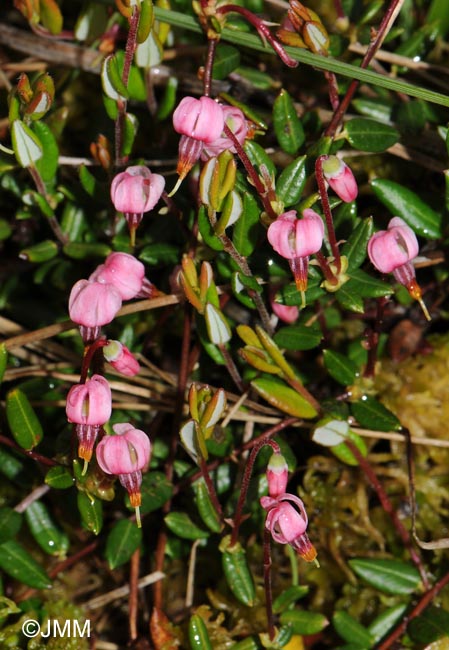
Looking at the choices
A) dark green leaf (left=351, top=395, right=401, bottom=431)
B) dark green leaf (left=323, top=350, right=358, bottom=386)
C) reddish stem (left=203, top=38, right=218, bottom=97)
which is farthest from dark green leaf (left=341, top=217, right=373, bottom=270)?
reddish stem (left=203, top=38, right=218, bottom=97)

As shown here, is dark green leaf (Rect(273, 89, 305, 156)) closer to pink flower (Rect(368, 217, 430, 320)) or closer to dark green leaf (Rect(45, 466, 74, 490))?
pink flower (Rect(368, 217, 430, 320))

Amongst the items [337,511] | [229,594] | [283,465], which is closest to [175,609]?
[229,594]

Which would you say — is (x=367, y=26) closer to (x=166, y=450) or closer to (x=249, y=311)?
(x=249, y=311)

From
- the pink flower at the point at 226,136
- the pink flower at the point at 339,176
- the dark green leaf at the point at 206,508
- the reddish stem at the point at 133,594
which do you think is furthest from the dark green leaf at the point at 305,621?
the pink flower at the point at 226,136

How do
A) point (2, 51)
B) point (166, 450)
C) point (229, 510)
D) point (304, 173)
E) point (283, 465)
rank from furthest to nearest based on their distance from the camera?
point (2, 51) → point (166, 450) → point (229, 510) → point (304, 173) → point (283, 465)

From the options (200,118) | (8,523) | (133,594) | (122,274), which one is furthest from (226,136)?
(133,594)

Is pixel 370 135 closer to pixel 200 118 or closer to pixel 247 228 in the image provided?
pixel 247 228
